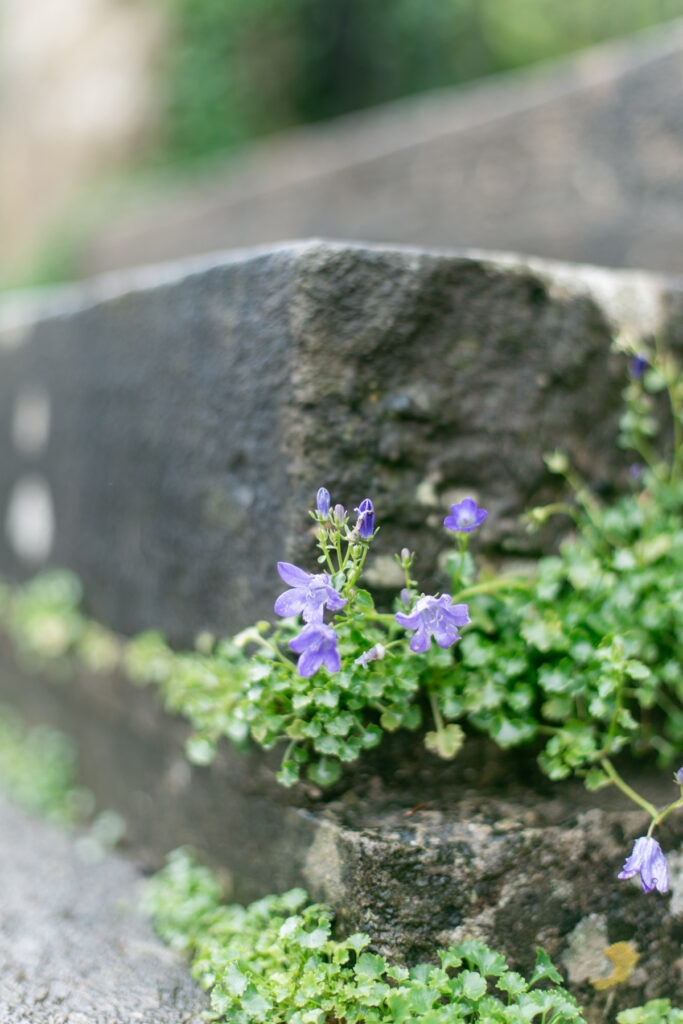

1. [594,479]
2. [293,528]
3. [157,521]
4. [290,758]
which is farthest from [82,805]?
[594,479]

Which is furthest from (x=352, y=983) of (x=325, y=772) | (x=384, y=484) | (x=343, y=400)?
(x=343, y=400)

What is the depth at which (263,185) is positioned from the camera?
332 centimetres

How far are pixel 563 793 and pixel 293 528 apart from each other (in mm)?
616

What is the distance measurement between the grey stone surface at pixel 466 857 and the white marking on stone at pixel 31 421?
1.26 metres

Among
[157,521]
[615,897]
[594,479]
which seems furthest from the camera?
[157,521]

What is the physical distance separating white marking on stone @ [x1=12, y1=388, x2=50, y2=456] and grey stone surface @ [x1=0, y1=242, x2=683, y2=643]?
1.82 ft

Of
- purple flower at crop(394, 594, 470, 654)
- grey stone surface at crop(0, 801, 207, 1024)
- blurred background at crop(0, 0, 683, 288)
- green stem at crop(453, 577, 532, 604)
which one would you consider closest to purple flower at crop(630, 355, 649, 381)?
green stem at crop(453, 577, 532, 604)

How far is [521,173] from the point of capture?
2414 millimetres

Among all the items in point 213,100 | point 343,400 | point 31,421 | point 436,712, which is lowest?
point 436,712

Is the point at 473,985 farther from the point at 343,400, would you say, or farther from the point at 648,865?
the point at 343,400

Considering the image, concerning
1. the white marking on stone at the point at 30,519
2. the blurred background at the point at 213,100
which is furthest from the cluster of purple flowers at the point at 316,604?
the blurred background at the point at 213,100

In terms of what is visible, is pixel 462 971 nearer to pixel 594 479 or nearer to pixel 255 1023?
pixel 255 1023

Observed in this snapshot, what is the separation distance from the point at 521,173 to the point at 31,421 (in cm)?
159

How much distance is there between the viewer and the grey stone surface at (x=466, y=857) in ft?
3.85
